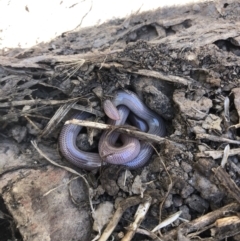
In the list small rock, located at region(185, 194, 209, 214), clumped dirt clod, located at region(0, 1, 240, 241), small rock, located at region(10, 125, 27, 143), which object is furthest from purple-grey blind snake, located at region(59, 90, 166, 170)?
small rock, located at region(185, 194, 209, 214)

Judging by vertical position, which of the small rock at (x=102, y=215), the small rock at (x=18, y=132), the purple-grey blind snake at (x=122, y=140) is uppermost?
the small rock at (x=18, y=132)

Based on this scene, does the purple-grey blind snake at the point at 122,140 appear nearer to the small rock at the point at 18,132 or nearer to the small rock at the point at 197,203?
the small rock at the point at 18,132

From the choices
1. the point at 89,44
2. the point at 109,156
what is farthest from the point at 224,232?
the point at 89,44

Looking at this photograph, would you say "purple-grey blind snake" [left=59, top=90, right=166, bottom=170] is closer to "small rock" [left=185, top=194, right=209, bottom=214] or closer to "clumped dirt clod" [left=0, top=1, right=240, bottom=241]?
"clumped dirt clod" [left=0, top=1, right=240, bottom=241]

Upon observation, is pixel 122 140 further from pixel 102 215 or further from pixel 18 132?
pixel 18 132

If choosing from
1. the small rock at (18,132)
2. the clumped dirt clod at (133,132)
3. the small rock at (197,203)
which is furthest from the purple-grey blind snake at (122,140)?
the small rock at (197,203)

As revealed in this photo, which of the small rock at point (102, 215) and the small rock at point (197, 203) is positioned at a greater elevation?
the small rock at point (102, 215)

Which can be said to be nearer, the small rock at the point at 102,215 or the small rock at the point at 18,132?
the small rock at the point at 102,215

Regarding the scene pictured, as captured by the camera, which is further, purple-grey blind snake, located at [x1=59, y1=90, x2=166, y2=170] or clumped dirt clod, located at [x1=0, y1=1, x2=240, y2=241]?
purple-grey blind snake, located at [x1=59, y1=90, x2=166, y2=170]
